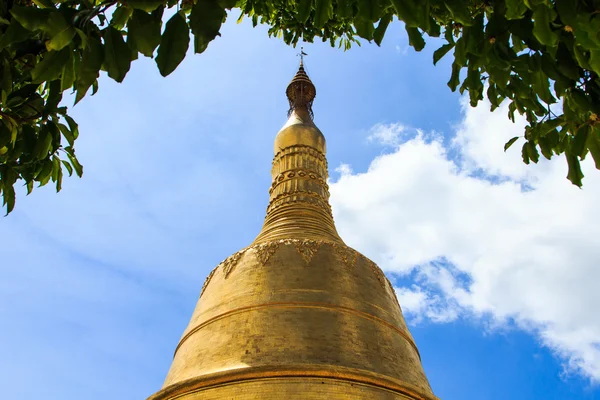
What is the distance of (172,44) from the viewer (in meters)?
1.51

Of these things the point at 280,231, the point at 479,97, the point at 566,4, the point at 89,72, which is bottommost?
the point at 89,72

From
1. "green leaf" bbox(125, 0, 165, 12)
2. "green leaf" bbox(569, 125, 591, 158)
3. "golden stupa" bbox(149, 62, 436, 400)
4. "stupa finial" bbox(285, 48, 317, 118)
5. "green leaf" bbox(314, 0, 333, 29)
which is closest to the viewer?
"green leaf" bbox(125, 0, 165, 12)

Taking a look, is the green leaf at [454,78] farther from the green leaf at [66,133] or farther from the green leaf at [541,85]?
the green leaf at [66,133]

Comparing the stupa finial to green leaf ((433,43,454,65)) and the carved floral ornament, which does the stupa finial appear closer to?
the carved floral ornament

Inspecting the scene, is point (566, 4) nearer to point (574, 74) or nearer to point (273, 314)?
point (574, 74)

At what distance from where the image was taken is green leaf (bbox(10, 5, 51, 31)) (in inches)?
60.0

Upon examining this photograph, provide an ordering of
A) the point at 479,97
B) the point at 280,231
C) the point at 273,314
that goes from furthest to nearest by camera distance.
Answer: the point at 280,231 → the point at 273,314 → the point at 479,97

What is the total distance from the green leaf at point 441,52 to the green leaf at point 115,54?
1337mm

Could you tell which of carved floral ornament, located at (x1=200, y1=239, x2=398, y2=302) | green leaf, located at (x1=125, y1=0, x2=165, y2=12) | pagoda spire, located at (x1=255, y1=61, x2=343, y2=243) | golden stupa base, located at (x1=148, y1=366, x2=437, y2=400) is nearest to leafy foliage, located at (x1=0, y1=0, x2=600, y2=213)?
green leaf, located at (x1=125, y1=0, x2=165, y2=12)

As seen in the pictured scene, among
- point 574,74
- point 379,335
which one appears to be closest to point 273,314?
point 379,335

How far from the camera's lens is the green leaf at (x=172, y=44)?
1506 millimetres

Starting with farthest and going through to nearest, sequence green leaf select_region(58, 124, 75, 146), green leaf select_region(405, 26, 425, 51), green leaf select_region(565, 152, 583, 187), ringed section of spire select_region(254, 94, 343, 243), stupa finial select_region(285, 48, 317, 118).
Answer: stupa finial select_region(285, 48, 317, 118) → ringed section of spire select_region(254, 94, 343, 243) → green leaf select_region(58, 124, 75, 146) → green leaf select_region(565, 152, 583, 187) → green leaf select_region(405, 26, 425, 51)

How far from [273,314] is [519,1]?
6354 mm

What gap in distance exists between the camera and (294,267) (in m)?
8.27
